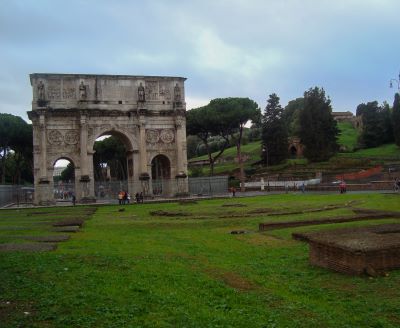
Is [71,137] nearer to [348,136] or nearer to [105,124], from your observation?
[105,124]

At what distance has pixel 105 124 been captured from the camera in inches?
1658

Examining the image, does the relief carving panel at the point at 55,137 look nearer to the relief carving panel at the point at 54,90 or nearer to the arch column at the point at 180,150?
the relief carving panel at the point at 54,90

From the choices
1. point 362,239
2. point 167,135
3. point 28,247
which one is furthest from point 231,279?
point 167,135

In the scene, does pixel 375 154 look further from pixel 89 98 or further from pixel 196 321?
pixel 196 321

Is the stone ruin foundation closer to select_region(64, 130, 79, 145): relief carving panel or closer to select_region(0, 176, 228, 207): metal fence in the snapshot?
select_region(0, 176, 228, 207): metal fence

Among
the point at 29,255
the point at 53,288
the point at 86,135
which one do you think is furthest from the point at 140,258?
the point at 86,135

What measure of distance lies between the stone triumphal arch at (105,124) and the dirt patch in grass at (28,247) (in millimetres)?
28893

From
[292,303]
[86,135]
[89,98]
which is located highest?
[89,98]

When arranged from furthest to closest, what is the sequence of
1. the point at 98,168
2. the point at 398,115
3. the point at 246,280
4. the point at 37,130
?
the point at 98,168, the point at 398,115, the point at 37,130, the point at 246,280

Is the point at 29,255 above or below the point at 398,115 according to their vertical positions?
below

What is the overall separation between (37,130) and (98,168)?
1596 inches

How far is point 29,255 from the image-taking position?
353 inches

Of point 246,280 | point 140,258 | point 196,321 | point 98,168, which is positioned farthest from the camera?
point 98,168

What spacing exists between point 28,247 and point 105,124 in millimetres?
32842
